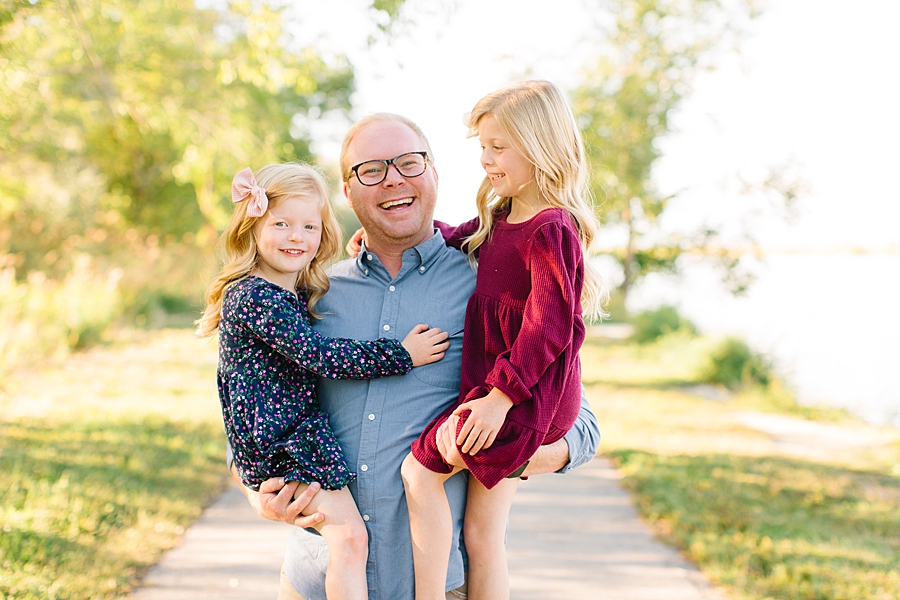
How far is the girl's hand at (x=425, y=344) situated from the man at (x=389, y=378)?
65mm

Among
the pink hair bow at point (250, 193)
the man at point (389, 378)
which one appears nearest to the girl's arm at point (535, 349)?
the man at point (389, 378)

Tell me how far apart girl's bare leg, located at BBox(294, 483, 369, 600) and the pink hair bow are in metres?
0.86

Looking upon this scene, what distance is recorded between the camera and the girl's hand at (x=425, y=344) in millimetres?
2273

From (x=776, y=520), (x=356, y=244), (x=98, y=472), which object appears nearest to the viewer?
(x=356, y=244)

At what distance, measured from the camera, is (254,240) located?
2.41 metres

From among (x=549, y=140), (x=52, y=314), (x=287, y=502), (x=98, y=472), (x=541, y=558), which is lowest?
(x=541, y=558)

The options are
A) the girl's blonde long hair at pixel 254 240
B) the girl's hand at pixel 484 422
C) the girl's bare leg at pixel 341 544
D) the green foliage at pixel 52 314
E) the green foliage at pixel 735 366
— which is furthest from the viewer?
the green foliage at pixel 735 366

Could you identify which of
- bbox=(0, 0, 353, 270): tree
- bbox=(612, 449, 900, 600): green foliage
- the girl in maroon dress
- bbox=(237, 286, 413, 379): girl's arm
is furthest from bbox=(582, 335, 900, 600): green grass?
bbox=(0, 0, 353, 270): tree

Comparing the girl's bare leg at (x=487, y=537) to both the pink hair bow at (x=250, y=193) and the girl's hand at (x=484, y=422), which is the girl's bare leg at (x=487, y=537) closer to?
the girl's hand at (x=484, y=422)

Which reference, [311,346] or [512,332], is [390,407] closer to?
[311,346]

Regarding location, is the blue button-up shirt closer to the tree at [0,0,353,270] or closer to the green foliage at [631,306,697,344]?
the tree at [0,0,353,270]

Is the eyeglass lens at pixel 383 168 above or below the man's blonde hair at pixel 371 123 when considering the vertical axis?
below

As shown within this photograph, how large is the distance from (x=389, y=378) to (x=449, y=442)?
1.14 ft

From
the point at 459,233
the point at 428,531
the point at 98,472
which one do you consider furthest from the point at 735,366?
the point at 428,531
